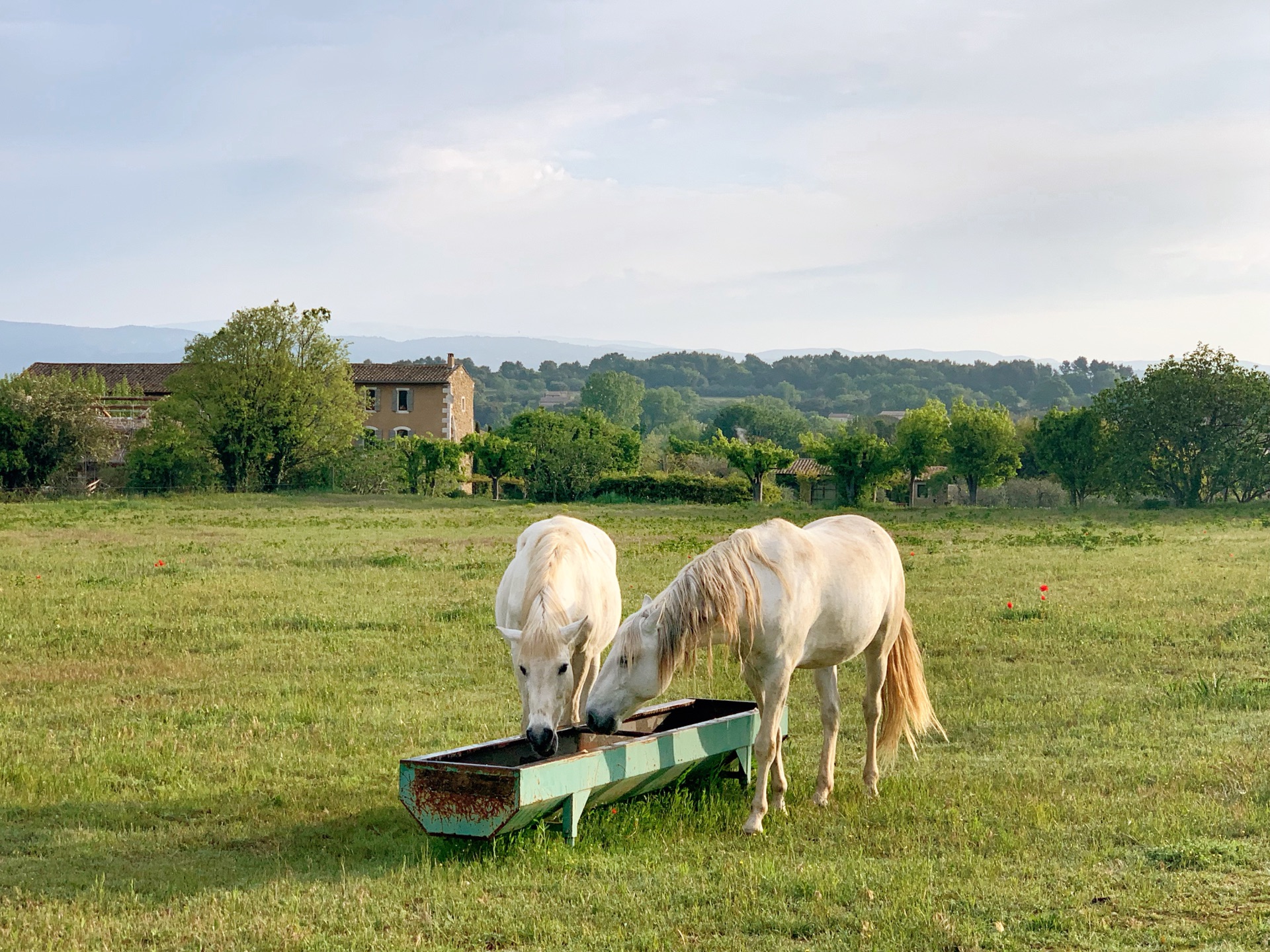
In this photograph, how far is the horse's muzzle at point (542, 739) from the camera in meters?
6.40

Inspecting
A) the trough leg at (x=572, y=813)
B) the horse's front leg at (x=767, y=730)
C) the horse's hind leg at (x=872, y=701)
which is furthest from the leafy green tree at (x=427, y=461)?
the trough leg at (x=572, y=813)

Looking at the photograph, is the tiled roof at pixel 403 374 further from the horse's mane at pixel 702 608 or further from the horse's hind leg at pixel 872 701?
the horse's mane at pixel 702 608

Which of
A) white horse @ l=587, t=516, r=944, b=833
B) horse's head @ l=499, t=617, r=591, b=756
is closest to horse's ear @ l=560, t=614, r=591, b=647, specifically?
horse's head @ l=499, t=617, r=591, b=756

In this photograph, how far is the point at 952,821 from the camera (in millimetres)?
6723

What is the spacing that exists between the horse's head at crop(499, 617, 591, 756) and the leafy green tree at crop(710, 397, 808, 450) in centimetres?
10913

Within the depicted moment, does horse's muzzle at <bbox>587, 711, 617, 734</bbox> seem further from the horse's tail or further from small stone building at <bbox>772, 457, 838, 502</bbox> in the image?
small stone building at <bbox>772, 457, 838, 502</bbox>

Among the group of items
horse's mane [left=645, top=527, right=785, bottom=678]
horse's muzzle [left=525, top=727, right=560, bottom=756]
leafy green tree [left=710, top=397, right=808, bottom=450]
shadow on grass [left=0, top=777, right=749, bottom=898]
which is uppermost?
leafy green tree [left=710, top=397, right=808, bottom=450]

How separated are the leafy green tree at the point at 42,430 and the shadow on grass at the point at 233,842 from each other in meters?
42.4

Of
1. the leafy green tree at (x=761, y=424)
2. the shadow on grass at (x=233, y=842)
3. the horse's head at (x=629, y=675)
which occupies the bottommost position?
the shadow on grass at (x=233, y=842)

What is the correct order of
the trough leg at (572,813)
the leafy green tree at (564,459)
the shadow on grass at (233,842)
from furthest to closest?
1. the leafy green tree at (564,459)
2. the trough leg at (572,813)
3. the shadow on grass at (233,842)

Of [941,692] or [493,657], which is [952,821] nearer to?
[941,692]

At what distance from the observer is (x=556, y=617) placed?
6.95 meters

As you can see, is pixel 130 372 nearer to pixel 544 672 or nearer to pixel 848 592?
pixel 544 672

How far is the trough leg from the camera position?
621 cm
